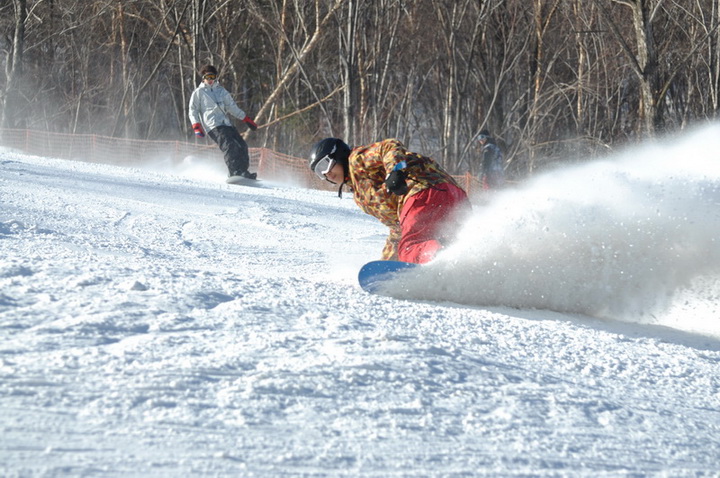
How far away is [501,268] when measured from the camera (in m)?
4.27

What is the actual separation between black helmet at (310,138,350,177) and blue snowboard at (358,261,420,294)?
2.94 feet

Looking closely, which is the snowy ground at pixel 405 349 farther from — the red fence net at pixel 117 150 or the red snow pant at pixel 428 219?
the red fence net at pixel 117 150

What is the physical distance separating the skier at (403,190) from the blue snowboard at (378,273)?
1.08 feet

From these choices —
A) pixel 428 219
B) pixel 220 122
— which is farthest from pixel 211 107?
pixel 428 219

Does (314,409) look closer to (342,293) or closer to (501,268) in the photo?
(342,293)

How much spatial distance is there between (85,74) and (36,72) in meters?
2.33

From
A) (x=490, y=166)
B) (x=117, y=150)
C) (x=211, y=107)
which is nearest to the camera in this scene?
(x=211, y=107)

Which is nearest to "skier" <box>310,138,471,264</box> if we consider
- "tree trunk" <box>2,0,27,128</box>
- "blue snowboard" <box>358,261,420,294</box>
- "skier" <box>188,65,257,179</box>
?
"blue snowboard" <box>358,261,420,294</box>

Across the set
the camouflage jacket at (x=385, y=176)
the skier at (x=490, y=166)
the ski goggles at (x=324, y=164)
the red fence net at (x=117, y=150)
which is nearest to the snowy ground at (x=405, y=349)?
the camouflage jacket at (x=385, y=176)

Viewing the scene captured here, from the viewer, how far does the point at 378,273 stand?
421cm

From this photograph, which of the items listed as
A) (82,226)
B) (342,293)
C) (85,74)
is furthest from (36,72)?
(342,293)

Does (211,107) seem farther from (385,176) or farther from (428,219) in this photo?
(428,219)

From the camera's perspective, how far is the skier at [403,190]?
15.1ft

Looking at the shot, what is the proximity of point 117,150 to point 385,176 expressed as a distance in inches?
620
